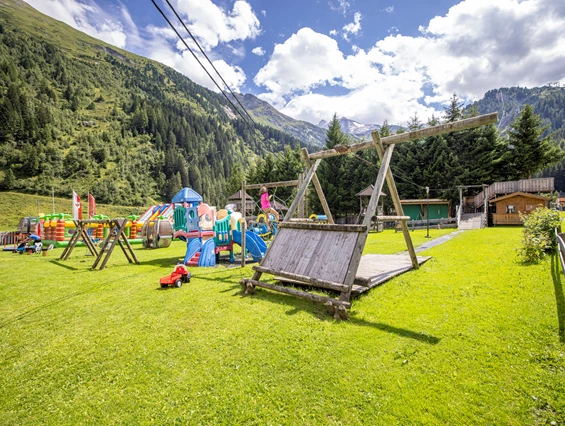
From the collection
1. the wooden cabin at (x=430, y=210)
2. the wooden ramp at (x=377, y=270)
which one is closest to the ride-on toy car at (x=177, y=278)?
the wooden ramp at (x=377, y=270)

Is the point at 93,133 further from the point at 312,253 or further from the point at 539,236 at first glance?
the point at 539,236

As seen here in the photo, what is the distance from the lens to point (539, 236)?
350 inches

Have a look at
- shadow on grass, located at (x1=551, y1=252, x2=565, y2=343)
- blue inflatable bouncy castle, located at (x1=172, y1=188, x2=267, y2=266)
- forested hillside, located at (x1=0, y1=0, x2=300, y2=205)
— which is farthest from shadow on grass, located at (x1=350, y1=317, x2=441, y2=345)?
forested hillside, located at (x1=0, y1=0, x2=300, y2=205)

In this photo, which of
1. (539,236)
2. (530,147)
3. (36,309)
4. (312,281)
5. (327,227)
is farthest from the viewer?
(530,147)

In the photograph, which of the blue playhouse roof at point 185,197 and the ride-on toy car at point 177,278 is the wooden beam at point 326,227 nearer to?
the ride-on toy car at point 177,278

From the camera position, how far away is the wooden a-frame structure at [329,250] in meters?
5.33

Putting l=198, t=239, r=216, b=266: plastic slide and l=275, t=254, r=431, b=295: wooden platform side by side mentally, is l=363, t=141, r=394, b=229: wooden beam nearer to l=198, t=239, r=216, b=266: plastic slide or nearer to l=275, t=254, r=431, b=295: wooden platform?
l=275, t=254, r=431, b=295: wooden platform

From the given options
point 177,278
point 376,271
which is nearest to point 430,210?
point 376,271

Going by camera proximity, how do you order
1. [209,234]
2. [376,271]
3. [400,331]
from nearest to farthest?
1. [400,331]
2. [376,271]
3. [209,234]

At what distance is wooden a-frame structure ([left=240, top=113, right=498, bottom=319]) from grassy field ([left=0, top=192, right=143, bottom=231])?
58.5 metres

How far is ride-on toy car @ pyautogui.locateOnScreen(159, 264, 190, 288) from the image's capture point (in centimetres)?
758

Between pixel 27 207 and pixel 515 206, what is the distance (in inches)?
3488

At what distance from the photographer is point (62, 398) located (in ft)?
9.99

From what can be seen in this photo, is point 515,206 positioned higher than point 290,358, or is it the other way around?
point 515,206
